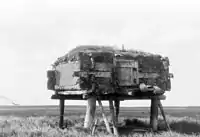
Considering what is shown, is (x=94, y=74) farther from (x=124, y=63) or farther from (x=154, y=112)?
(x=154, y=112)

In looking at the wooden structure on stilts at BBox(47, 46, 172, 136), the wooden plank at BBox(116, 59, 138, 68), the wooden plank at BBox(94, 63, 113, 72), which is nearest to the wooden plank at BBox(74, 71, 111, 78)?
the wooden structure on stilts at BBox(47, 46, 172, 136)

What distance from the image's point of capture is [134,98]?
20.7m

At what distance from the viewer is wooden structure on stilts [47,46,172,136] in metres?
18.4

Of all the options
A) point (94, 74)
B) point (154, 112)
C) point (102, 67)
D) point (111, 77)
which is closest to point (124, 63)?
point (111, 77)

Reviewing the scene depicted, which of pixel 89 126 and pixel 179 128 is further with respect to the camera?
pixel 179 128

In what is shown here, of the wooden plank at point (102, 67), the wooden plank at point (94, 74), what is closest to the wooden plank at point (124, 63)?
the wooden plank at point (102, 67)

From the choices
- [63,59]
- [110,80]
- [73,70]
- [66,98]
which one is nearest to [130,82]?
[110,80]

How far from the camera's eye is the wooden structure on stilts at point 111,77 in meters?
18.4

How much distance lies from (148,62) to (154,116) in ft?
9.95

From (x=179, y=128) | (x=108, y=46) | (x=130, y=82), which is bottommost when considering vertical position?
(x=179, y=128)

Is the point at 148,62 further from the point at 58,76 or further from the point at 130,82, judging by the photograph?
the point at 58,76

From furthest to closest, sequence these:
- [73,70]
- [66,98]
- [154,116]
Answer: [66,98] → [154,116] → [73,70]

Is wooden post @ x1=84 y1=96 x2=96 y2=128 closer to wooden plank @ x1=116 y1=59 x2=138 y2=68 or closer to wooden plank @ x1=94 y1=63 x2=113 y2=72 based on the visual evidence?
wooden plank @ x1=94 y1=63 x2=113 y2=72

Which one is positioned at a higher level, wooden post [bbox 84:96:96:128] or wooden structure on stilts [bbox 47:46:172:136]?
wooden structure on stilts [bbox 47:46:172:136]
